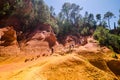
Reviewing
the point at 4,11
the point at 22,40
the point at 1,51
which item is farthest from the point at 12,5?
the point at 1,51

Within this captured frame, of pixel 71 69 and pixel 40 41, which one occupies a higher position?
pixel 40 41

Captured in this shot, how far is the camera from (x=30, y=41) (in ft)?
87.7

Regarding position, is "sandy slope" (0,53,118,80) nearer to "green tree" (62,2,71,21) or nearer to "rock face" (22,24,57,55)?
"rock face" (22,24,57,55)

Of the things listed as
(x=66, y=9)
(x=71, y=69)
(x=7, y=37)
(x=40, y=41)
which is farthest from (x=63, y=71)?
(x=66, y=9)

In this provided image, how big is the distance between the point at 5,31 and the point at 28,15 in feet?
27.1

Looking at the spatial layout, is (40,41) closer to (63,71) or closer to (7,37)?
(7,37)

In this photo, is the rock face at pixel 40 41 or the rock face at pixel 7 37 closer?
the rock face at pixel 7 37

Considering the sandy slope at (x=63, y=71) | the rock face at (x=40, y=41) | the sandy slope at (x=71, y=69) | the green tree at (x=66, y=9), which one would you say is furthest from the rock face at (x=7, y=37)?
the green tree at (x=66, y=9)

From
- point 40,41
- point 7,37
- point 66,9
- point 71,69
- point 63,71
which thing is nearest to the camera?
point 63,71

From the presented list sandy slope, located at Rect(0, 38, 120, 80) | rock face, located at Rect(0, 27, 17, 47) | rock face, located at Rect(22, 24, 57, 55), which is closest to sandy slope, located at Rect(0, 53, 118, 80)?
sandy slope, located at Rect(0, 38, 120, 80)

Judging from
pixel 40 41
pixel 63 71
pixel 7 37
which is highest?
pixel 7 37

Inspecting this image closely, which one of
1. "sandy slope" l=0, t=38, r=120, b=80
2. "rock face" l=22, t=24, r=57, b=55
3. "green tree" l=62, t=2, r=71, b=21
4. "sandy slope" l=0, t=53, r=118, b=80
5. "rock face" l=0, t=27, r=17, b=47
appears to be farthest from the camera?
"green tree" l=62, t=2, r=71, b=21

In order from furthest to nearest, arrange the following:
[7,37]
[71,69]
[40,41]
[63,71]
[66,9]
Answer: [66,9]
[40,41]
[7,37]
[71,69]
[63,71]

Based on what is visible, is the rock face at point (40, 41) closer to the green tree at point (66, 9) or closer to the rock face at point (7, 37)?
the rock face at point (7, 37)
